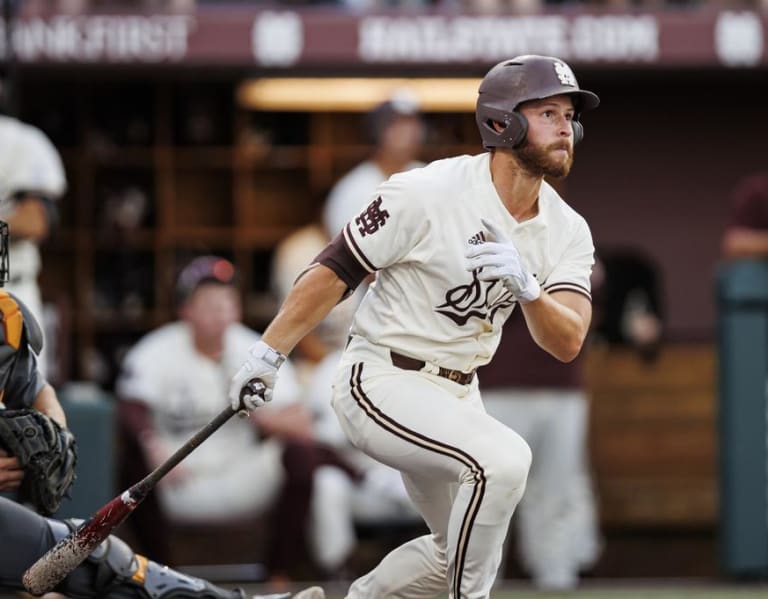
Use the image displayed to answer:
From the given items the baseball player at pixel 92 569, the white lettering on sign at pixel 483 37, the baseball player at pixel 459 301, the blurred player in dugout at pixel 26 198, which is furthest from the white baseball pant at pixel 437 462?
the white lettering on sign at pixel 483 37

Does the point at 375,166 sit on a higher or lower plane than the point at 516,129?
lower

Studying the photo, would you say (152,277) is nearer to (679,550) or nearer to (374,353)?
(679,550)

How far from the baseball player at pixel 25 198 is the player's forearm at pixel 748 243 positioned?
283 cm

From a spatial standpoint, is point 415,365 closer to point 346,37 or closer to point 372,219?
point 372,219

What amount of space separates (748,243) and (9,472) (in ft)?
12.6

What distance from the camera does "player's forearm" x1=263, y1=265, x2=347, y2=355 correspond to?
428 centimetres

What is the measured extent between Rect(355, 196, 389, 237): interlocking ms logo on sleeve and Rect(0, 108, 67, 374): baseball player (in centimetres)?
193

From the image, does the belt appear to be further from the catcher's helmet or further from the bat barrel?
the bat barrel

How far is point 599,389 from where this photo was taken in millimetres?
8984

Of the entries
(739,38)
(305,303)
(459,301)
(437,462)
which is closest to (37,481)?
(305,303)

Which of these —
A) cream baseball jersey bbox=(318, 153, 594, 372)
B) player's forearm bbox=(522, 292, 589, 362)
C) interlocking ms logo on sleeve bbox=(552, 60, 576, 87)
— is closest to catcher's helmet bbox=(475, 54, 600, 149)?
interlocking ms logo on sleeve bbox=(552, 60, 576, 87)

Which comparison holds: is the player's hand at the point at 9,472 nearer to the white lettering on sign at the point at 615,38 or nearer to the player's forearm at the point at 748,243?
the player's forearm at the point at 748,243

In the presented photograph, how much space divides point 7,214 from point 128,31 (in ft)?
11.5

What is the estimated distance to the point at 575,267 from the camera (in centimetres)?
443
